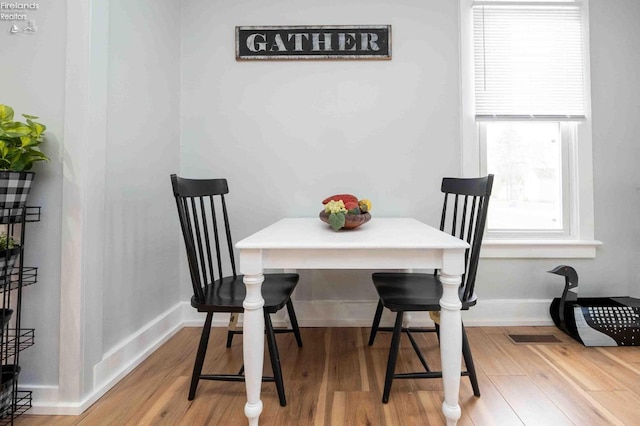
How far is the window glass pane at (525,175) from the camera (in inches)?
94.7

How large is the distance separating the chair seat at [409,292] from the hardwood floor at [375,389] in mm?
423

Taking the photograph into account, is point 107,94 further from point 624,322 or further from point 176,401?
point 624,322

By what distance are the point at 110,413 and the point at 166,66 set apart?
1.93 meters

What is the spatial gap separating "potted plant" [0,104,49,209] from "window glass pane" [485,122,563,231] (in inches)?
98.8

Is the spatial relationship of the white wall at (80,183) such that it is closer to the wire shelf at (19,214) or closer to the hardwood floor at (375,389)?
the wire shelf at (19,214)

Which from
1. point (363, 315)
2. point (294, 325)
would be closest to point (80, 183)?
point (294, 325)

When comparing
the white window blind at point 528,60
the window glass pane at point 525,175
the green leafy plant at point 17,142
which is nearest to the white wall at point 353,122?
the white window blind at point 528,60

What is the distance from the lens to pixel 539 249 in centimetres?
233

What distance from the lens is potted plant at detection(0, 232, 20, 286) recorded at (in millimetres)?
1188

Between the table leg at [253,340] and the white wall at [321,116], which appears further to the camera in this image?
the white wall at [321,116]

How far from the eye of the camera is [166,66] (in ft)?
7.21

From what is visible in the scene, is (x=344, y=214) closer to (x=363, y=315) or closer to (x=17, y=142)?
(x=363, y=315)

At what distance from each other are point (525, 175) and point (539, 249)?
521mm

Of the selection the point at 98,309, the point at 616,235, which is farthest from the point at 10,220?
the point at 616,235
